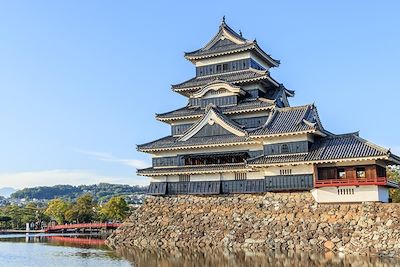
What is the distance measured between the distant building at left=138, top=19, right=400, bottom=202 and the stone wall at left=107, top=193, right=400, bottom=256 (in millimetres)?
808

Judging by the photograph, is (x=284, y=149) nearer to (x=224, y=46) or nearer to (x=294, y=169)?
(x=294, y=169)

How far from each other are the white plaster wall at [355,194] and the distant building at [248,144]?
56 mm

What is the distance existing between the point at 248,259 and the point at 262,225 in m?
6.34

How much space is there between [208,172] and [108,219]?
107 feet

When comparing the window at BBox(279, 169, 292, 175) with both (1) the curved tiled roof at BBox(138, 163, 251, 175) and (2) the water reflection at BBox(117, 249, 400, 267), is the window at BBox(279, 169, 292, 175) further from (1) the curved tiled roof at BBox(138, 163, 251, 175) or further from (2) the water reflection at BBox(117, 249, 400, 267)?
(2) the water reflection at BBox(117, 249, 400, 267)

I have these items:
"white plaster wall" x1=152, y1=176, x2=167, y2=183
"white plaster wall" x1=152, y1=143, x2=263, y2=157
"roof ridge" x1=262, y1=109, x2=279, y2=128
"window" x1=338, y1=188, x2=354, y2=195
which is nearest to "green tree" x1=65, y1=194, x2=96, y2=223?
"white plaster wall" x1=152, y1=176, x2=167, y2=183

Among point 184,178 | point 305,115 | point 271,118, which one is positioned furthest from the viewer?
point 184,178

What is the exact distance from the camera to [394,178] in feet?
132

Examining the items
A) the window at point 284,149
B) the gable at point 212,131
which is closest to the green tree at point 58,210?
the gable at point 212,131

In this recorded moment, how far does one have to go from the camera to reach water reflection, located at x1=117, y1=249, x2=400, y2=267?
1949 centimetres

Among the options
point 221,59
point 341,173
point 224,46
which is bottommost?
point 341,173

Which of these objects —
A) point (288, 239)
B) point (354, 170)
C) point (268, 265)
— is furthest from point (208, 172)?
point (268, 265)

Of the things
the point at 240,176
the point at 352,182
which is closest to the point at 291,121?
the point at 240,176

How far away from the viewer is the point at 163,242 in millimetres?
29781
